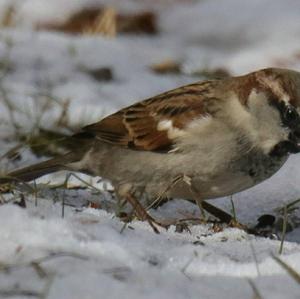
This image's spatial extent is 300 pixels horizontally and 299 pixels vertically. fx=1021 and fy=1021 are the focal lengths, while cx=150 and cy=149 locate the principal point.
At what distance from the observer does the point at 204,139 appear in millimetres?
4066

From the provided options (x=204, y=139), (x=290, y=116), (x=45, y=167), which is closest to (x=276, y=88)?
(x=290, y=116)

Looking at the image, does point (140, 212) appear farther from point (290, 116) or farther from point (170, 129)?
point (290, 116)

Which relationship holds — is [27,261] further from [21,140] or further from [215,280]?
[21,140]

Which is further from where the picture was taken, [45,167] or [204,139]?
[45,167]

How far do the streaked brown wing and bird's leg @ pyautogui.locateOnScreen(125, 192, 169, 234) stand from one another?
0.23 m

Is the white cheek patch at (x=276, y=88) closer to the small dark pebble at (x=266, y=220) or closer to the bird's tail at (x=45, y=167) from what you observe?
the small dark pebble at (x=266, y=220)

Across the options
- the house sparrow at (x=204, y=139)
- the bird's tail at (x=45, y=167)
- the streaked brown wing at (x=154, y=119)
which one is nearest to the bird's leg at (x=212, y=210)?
the house sparrow at (x=204, y=139)

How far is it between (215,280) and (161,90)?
138 inches

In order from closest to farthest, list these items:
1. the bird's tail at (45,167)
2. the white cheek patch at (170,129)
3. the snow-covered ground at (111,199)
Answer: the snow-covered ground at (111,199) < the white cheek patch at (170,129) < the bird's tail at (45,167)

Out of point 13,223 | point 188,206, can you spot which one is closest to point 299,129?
point 188,206

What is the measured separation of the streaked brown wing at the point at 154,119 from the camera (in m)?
4.26

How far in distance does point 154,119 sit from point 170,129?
7.2 inches

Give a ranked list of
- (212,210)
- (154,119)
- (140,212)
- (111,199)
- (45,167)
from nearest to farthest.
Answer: (140,212), (212,210), (154,119), (111,199), (45,167)

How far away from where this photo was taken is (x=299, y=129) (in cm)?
401
